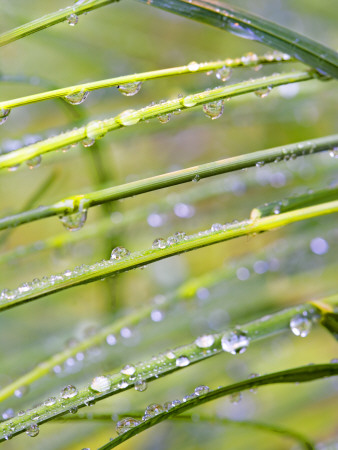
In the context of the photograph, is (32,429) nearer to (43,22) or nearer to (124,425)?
(124,425)

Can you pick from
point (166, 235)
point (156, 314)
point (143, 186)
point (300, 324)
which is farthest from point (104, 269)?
point (166, 235)

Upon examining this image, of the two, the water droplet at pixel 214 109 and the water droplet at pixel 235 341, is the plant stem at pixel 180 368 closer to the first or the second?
the water droplet at pixel 235 341

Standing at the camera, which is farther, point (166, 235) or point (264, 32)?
point (166, 235)

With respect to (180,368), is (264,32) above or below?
above

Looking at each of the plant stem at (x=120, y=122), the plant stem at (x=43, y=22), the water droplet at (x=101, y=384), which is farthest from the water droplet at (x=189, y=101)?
the water droplet at (x=101, y=384)

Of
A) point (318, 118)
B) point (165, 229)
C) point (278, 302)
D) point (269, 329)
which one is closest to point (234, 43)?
point (318, 118)

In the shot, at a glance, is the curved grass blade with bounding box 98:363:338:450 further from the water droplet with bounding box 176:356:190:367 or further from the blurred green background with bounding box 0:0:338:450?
the blurred green background with bounding box 0:0:338:450

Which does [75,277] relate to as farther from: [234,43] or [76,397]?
[234,43]
